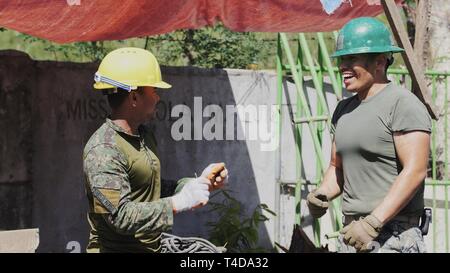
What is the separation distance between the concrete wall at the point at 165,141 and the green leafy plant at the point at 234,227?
17 centimetres

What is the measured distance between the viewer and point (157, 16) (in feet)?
20.1

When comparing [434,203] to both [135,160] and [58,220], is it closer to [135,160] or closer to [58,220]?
[58,220]

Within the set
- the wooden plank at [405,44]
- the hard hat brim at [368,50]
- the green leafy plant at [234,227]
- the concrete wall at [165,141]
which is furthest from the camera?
the green leafy plant at [234,227]

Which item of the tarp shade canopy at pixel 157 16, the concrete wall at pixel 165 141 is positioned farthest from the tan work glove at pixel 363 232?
the concrete wall at pixel 165 141

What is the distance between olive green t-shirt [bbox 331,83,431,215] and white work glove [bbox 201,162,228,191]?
668 millimetres

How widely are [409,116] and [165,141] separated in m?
3.67

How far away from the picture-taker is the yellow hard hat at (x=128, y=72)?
4.28 m

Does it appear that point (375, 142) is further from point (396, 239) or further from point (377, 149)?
point (396, 239)

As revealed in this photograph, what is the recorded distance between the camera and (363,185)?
441 cm

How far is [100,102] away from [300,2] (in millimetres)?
2092

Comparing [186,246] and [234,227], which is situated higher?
[186,246]

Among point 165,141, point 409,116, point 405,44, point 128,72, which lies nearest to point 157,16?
point 165,141

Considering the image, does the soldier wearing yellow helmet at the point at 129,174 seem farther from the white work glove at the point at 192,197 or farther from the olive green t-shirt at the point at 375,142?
the olive green t-shirt at the point at 375,142
